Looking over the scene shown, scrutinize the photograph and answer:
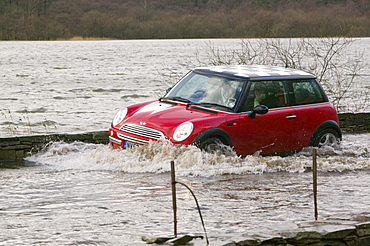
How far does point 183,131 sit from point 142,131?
697mm

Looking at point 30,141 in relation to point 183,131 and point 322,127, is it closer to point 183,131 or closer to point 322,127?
point 183,131

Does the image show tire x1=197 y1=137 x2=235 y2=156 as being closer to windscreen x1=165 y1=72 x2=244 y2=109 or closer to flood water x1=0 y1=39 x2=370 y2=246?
flood water x1=0 y1=39 x2=370 y2=246

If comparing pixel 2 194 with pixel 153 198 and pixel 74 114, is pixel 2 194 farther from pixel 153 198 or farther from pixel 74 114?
pixel 74 114

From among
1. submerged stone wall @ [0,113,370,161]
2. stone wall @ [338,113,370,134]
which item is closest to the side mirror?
submerged stone wall @ [0,113,370,161]

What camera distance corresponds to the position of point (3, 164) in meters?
12.0

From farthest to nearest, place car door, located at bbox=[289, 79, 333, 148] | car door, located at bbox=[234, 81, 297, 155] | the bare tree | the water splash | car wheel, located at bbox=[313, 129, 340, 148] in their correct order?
the bare tree → car wheel, located at bbox=[313, 129, 340, 148] → car door, located at bbox=[289, 79, 333, 148] → car door, located at bbox=[234, 81, 297, 155] → the water splash

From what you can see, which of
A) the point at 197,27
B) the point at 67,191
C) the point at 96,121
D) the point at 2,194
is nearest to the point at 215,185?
the point at 67,191

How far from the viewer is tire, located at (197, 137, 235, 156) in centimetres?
1088

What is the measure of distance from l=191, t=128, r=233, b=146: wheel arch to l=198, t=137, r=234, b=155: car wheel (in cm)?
5

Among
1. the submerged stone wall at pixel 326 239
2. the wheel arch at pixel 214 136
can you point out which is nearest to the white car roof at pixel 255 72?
the wheel arch at pixel 214 136

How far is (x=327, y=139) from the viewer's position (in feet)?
41.4

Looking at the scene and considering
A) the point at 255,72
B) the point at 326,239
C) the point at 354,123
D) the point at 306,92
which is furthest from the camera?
the point at 354,123

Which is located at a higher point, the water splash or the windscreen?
the windscreen

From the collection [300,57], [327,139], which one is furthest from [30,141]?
[300,57]
